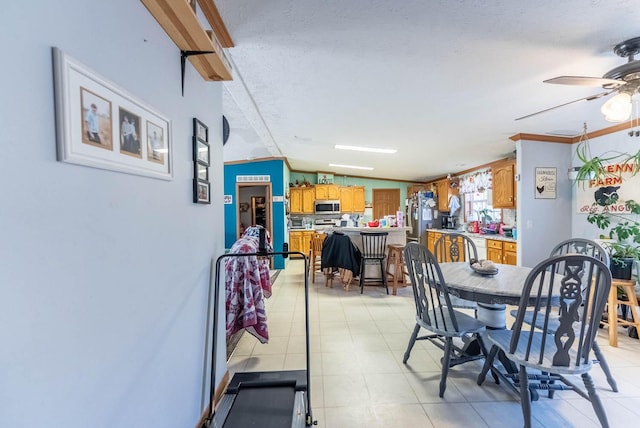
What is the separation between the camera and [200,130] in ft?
5.75

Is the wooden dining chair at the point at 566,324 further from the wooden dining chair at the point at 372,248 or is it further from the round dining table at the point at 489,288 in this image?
the wooden dining chair at the point at 372,248

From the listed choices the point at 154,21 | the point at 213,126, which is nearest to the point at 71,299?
the point at 154,21

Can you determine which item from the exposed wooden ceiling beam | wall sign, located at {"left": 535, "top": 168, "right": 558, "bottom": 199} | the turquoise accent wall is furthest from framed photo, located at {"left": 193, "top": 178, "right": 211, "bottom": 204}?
the turquoise accent wall

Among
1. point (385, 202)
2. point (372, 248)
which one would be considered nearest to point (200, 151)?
point (372, 248)

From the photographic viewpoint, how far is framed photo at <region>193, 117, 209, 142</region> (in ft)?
5.48

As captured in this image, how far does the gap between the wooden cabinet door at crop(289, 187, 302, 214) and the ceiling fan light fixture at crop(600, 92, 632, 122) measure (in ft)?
21.7

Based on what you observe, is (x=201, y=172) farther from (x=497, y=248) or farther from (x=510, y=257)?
(x=497, y=248)

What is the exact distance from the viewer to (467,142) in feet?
14.4

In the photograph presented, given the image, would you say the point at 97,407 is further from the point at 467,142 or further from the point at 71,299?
the point at 467,142

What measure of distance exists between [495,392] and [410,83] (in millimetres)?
2436

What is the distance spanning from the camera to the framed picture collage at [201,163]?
5.44 feet

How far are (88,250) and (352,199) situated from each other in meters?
7.72

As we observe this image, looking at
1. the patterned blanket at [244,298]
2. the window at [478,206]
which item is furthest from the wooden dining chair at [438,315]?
the window at [478,206]

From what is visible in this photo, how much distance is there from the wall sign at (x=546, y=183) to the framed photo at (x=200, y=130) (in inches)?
165
